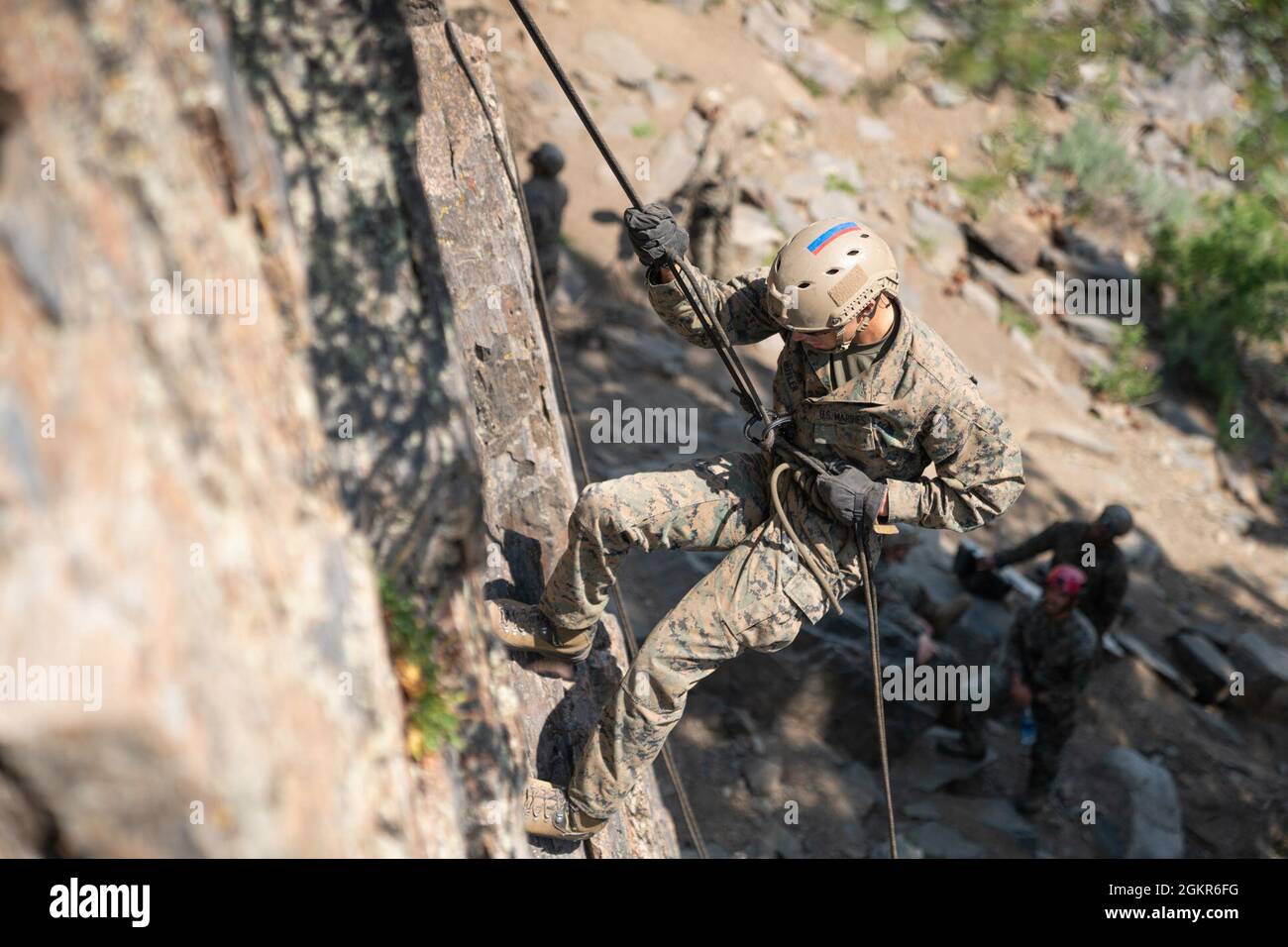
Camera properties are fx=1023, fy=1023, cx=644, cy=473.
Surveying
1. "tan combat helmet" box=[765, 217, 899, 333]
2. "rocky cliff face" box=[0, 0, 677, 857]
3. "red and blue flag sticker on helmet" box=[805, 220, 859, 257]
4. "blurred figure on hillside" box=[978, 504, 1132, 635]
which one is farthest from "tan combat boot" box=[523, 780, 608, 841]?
"blurred figure on hillside" box=[978, 504, 1132, 635]

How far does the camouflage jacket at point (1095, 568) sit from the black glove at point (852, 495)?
4787mm

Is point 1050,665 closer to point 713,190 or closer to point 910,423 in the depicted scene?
point 910,423

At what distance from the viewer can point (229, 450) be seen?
1.91 meters

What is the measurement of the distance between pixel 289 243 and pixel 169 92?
0.47 metres

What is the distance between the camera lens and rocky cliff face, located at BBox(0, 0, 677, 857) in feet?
5.08

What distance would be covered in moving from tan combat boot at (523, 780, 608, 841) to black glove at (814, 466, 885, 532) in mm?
1505

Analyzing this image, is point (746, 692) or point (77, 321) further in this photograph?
point (746, 692)

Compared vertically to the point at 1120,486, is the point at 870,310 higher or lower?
higher

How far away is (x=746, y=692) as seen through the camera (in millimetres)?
7320

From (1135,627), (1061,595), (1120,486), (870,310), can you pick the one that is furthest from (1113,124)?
(870,310)

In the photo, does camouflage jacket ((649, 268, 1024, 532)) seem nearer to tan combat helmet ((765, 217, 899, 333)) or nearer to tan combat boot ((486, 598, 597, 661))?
tan combat helmet ((765, 217, 899, 333))

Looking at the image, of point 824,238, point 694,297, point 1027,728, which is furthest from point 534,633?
point 1027,728

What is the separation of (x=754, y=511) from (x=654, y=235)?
121 centimetres

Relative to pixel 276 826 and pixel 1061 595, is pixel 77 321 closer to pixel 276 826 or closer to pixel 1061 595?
pixel 276 826
